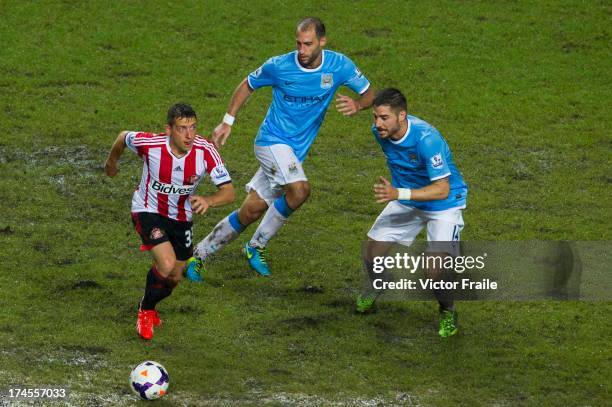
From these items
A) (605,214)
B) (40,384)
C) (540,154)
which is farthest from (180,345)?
(540,154)

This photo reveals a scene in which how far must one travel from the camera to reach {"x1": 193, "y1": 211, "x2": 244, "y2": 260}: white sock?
1335 cm

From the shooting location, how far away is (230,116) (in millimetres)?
13328

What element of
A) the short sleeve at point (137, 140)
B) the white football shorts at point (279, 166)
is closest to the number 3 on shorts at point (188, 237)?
the short sleeve at point (137, 140)

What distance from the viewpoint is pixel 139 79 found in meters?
18.8

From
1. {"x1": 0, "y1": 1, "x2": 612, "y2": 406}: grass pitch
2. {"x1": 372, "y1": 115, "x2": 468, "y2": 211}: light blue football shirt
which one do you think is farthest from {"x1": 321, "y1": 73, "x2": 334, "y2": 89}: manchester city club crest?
{"x1": 0, "y1": 1, "x2": 612, "y2": 406}: grass pitch

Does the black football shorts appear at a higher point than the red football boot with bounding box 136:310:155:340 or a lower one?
higher

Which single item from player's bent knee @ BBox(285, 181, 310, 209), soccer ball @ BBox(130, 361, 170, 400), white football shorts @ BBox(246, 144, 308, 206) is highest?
white football shorts @ BBox(246, 144, 308, 206)

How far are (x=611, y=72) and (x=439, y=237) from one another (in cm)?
856

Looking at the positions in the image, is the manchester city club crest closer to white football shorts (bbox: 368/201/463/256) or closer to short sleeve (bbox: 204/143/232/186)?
white football shorts (bbox: 368/201/463/256)

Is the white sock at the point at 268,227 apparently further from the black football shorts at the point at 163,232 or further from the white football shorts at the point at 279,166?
the black football shorts at the point at 163,232

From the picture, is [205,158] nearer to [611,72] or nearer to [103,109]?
[103,109]

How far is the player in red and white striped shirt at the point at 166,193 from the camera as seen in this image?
11492 mm

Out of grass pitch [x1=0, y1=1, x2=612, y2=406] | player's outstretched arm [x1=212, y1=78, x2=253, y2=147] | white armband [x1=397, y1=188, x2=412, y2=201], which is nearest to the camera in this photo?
grass pitch [x1=0, y1=1, x2=612, y2=406]

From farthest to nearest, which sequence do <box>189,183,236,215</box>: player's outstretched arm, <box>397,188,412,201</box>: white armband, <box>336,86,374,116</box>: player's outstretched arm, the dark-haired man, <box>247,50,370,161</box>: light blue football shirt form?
<box>247,50,370,161</box>: light blue football shirt < the dark-haired man < <box>336,86,374,116</box>: player's outstretched arm < <box>397,188,412,201</box>: white armband < <box>189,183,236,215</box>: player's outstretched arm
